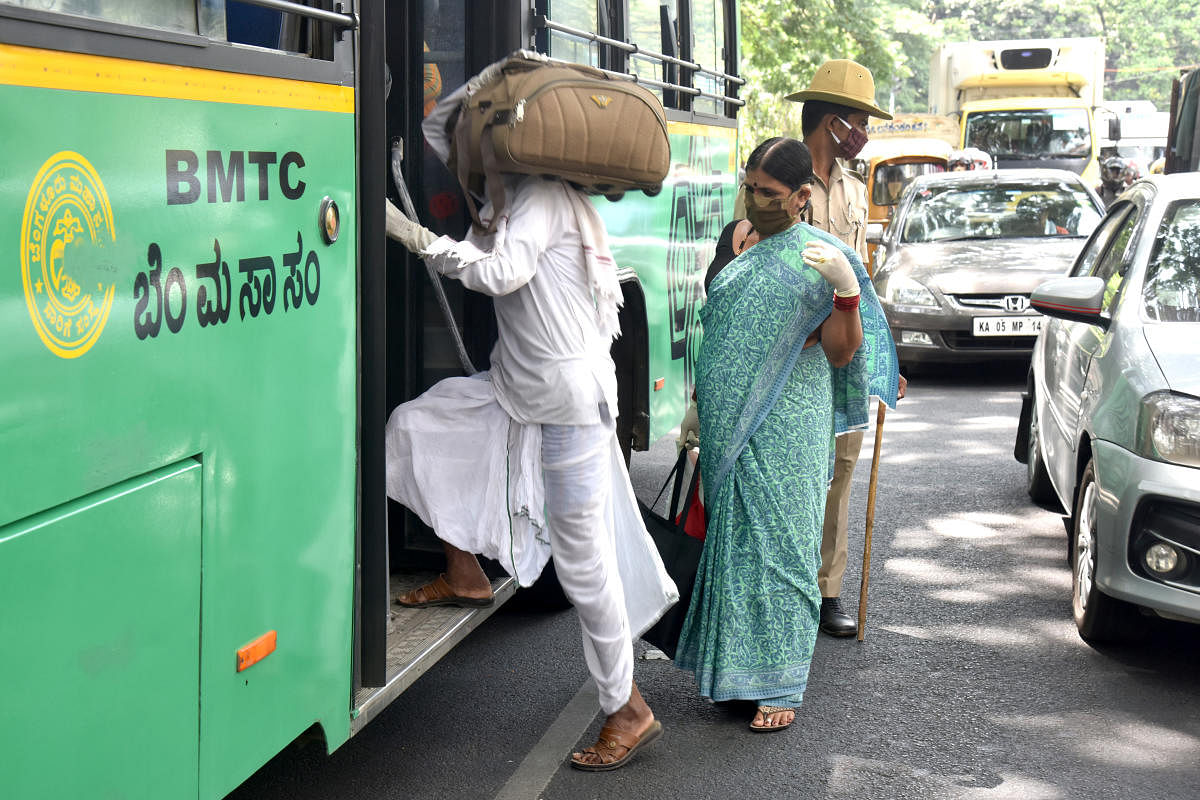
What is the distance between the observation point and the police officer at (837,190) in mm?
5219

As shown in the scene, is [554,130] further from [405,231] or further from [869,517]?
[869,517]

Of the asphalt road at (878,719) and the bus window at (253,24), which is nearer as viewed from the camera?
the bus window at (253,24)

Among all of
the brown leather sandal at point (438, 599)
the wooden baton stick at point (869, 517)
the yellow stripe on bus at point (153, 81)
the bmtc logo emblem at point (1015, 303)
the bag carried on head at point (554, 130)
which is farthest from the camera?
the bmtc logo emblem at point (1015, 303)

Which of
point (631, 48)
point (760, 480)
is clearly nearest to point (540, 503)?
point (760, 480)

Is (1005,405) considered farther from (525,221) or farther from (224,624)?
(224,624)

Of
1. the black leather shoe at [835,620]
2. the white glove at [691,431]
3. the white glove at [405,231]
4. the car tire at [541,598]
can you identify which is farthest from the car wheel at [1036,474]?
the white glove at [405,231]

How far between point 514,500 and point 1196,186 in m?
3.20

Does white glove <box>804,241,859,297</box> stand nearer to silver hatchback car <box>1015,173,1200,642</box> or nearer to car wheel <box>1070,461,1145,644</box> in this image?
silver hatchback car <box>1015,173,1200,642</box>

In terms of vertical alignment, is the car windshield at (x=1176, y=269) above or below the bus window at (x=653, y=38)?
below

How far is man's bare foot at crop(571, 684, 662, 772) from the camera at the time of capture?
4098mm

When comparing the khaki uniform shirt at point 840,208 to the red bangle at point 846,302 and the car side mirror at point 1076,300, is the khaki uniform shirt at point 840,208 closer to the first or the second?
the car side mirror at point 1076,300

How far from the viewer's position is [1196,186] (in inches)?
224

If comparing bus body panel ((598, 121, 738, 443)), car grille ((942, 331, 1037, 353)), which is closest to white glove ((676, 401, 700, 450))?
bus body panel ((598, 121, 738, 443))

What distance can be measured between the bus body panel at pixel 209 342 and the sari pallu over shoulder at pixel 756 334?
138 centimetres
